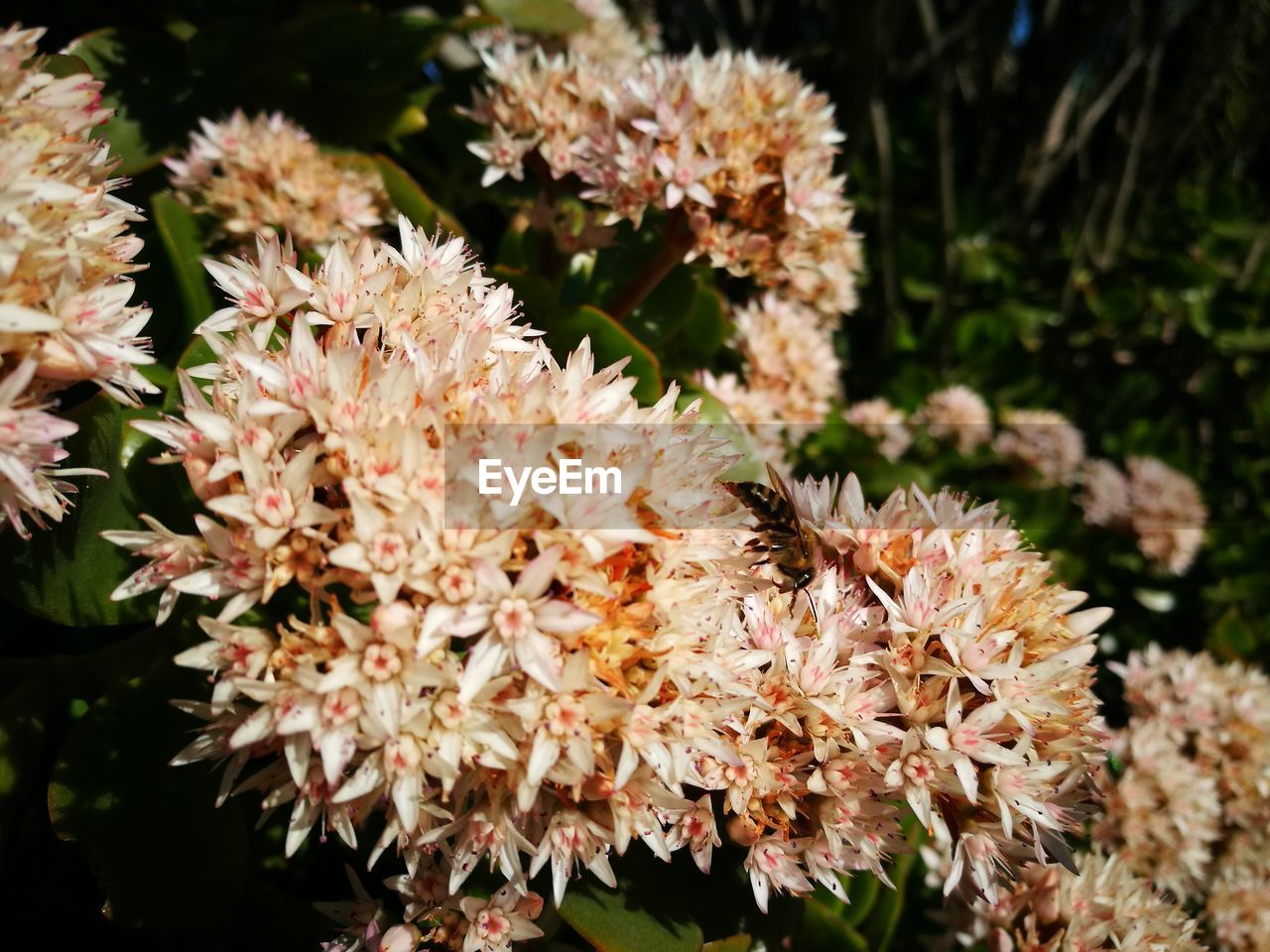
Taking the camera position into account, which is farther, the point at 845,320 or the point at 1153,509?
the point at 845,320

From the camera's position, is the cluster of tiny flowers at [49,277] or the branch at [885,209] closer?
the cluster of tiny flowers at [49,277]

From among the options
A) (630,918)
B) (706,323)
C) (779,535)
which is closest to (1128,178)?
(706,323)

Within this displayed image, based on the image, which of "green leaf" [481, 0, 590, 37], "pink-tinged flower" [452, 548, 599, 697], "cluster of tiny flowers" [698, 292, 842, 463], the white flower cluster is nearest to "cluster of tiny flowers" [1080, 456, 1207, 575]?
"cluster of tiny flowers" [698, 292, 842, 463]

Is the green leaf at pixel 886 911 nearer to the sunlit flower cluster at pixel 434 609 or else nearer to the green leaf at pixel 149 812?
the sunlit flower cluster at pixel 434 609

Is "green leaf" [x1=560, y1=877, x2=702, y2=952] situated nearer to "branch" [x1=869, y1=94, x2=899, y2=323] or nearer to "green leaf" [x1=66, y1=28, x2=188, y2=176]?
"green leaf" [x1=66, y1=28, x2=188, y2=176]

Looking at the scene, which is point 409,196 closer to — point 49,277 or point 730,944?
point 49,277

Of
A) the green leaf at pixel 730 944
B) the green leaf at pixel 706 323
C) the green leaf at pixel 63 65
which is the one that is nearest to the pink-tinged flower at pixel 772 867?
the green leaf at pixel 730 944
